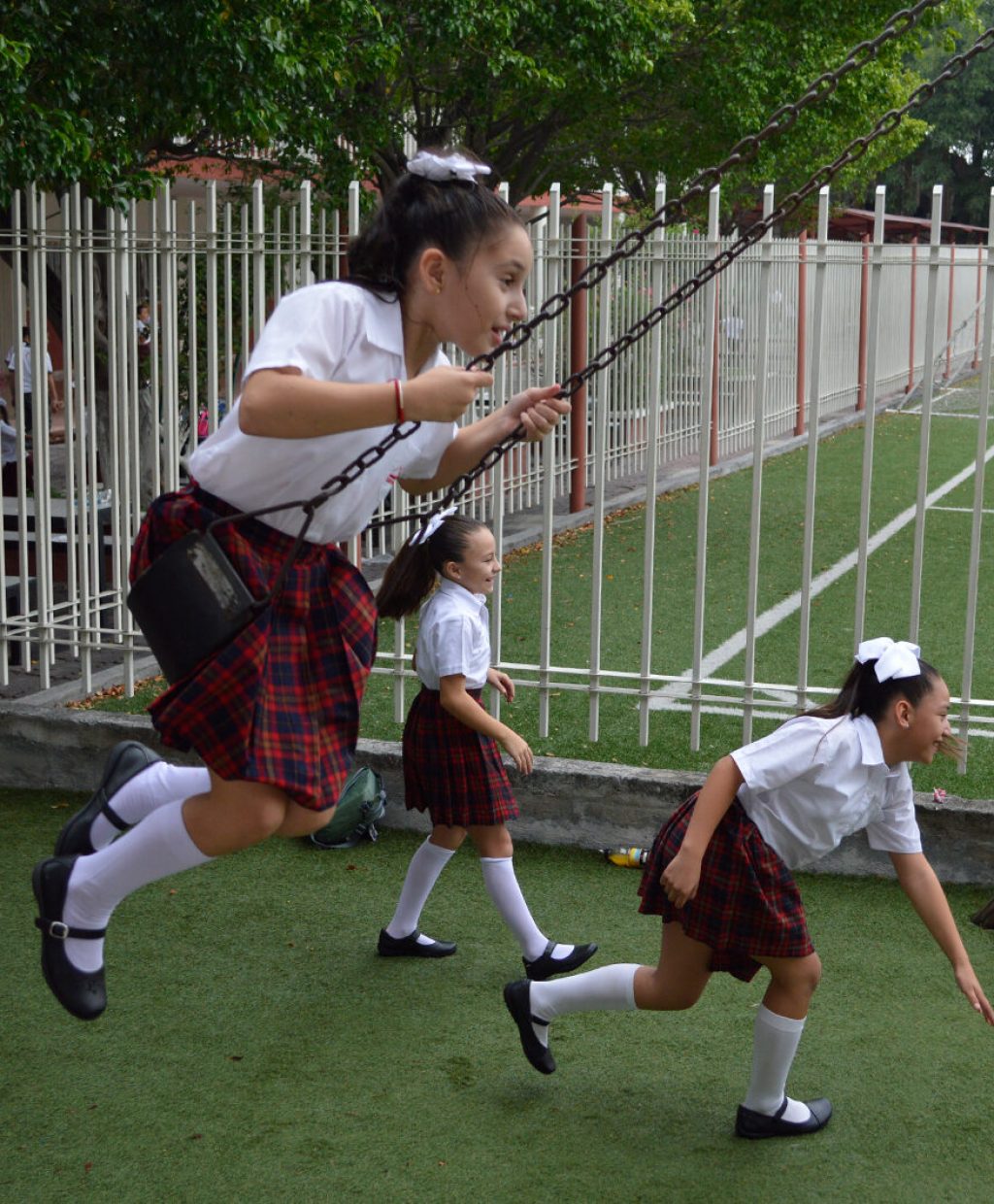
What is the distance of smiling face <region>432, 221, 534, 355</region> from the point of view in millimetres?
2906

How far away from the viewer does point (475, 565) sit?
463 centimetres

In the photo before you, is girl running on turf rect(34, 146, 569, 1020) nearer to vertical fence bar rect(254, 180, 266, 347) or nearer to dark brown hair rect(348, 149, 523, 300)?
dark brown hair rect(348, 149, 523, 300)

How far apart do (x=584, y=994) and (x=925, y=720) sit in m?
1.10

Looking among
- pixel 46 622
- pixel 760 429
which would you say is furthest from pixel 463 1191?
pixel 46 622

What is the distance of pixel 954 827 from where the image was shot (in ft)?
17.8

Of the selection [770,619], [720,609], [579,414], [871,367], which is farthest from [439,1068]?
[579,414]

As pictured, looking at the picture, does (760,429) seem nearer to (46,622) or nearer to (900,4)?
(46,622)

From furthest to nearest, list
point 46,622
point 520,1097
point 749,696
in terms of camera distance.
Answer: point 46,622 → point 749,696 → point 520,1097

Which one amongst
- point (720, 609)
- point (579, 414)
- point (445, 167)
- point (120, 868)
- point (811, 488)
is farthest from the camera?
point (579, 414)

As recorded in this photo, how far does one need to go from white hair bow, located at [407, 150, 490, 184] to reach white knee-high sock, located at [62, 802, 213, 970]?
134 centimetres

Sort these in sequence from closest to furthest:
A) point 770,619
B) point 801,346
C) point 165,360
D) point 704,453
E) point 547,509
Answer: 1. point 704,453
2. point 547,509
3. point 165,360
4. point 770,619
5. point 801,346

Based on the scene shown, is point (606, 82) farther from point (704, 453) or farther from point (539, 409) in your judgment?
Answer: point (539, 409)

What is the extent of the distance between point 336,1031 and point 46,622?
3.42 metres

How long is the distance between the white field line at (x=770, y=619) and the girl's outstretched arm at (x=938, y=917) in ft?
8.57
